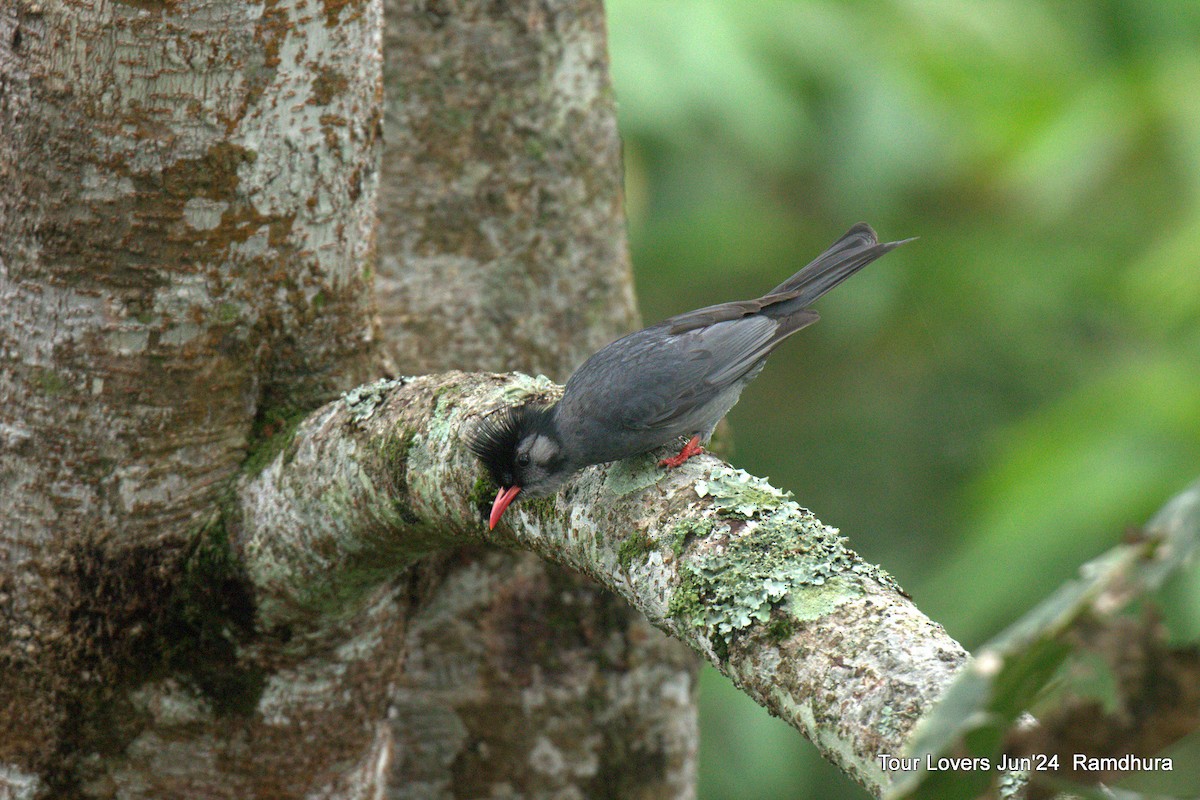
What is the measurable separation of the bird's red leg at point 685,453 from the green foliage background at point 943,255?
1.96 metres

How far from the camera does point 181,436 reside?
2.34m

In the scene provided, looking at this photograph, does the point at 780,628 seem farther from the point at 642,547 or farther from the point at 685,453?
the point at 685,453

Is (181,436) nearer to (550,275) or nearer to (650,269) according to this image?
(550,275)

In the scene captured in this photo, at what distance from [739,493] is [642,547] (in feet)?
0.60

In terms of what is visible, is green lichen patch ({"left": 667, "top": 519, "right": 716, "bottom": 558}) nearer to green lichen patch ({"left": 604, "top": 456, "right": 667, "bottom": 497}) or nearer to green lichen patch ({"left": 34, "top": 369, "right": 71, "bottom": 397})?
green lichen patch ({"left": 604, "top": 456, "right": 667, "bottom": 497})

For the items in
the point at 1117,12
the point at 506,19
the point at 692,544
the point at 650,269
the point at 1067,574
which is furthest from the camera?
the point at 650,269

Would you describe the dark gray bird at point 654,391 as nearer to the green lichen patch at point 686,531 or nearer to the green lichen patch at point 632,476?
the green lichen patch at point 632,476

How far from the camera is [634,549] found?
1933 mm

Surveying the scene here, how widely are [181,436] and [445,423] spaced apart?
537mm

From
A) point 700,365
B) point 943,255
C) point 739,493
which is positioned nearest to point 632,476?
point 739,493

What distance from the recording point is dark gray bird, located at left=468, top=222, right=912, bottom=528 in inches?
88.4

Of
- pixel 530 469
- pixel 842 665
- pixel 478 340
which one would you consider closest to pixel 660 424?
pixel 530 469

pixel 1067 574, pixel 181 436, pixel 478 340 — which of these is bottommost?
pixel 1067 574

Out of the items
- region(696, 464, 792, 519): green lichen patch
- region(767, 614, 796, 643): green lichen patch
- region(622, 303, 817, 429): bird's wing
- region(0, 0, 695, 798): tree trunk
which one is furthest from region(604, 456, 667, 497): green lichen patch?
region(0, 0, 695, 798): tree trunk
